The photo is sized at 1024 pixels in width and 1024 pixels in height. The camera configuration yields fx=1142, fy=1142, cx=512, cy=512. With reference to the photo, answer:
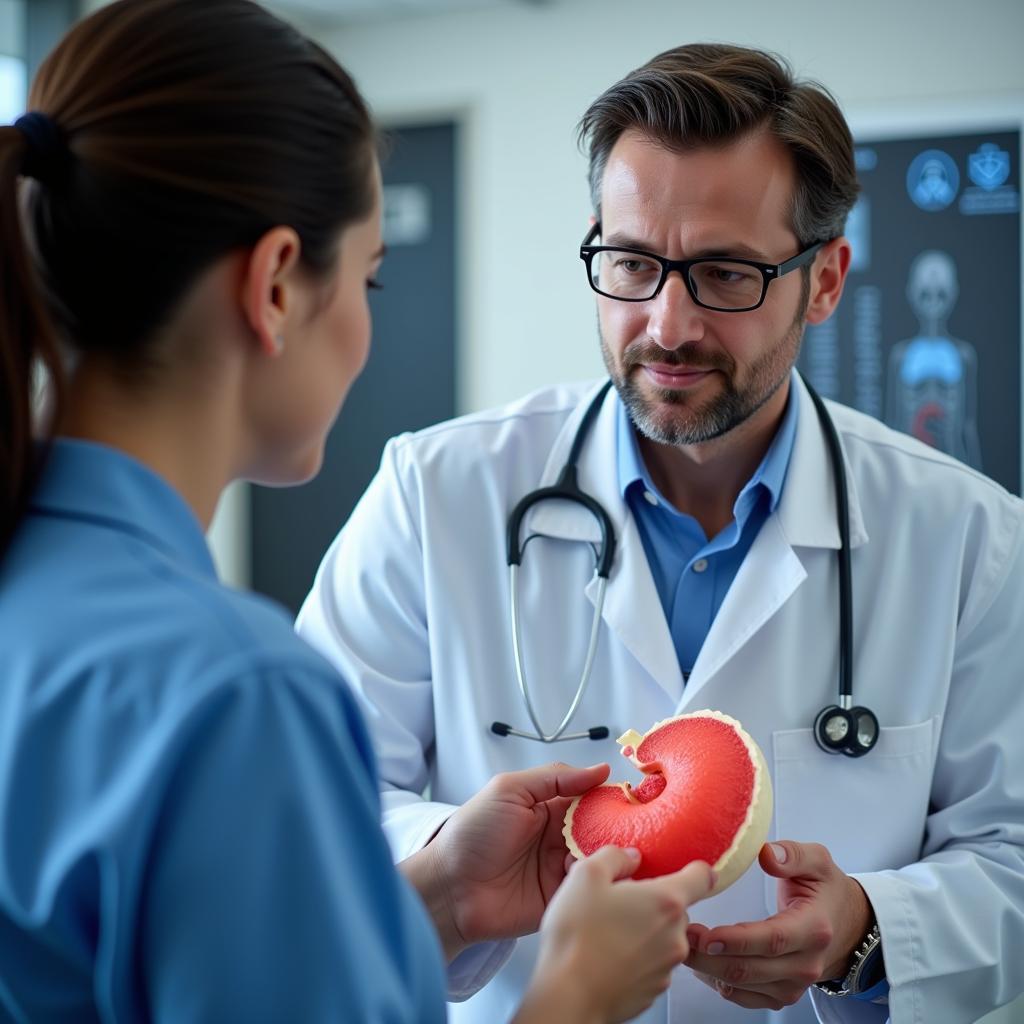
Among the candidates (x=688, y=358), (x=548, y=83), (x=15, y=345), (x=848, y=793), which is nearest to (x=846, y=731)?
(x=848, y=793)

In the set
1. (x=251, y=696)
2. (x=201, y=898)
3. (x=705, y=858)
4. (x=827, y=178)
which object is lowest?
(x=705, y=858)

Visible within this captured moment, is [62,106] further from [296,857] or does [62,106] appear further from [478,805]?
[478,805]

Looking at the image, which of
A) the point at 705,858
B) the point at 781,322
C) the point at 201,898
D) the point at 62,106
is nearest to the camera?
the point at 201,898

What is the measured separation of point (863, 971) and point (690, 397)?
673 mm

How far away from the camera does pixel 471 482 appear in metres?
1.47

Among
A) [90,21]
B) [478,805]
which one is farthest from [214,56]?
[478,805]

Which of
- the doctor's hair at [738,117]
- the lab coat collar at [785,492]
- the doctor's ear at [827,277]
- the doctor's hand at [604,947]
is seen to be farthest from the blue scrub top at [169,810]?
the doctor's ear at [827,277]

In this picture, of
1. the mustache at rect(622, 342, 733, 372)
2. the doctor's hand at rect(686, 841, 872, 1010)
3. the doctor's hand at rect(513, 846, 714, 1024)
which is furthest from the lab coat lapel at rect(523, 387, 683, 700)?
the doctor's hand at rect(513, 846, 714, 1024)

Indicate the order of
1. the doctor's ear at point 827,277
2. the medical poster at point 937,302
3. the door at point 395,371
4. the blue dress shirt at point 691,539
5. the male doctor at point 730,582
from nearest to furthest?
1. the male doctor at point 730,582
2. the blue dress shirt at point 691,539
3. the doctor's ear at point 827,277
4. the medical poster at point 937,302
5. the door at point 395,371

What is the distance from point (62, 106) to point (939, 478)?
3.68ft

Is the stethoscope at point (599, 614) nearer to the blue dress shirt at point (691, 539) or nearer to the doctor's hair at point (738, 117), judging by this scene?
the blue dress shirt at point (691, 539)

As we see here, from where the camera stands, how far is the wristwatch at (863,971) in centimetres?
120

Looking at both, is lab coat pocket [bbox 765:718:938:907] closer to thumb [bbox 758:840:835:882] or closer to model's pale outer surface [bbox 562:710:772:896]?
thumb [bbox 758:840:835:882]

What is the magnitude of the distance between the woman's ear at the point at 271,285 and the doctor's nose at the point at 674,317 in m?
0.71
